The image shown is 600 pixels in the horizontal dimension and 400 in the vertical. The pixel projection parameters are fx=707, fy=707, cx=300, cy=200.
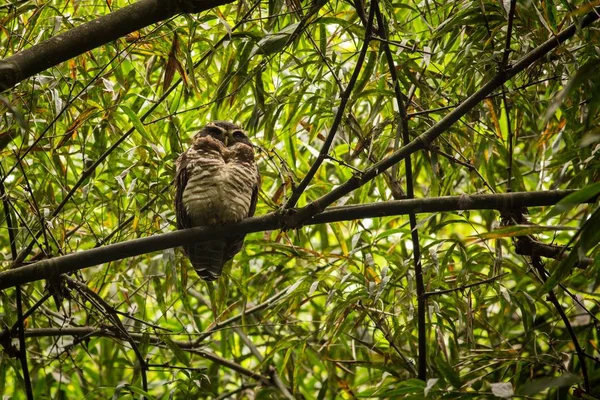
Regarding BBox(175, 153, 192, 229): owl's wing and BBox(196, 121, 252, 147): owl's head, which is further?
BBox(196, 121, 252, 147): owl's head

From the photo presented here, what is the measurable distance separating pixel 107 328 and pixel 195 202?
53cm

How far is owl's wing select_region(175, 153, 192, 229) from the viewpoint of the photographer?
2.52m

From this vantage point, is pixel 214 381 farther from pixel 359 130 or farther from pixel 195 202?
pixel 359 130

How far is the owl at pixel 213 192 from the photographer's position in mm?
2469

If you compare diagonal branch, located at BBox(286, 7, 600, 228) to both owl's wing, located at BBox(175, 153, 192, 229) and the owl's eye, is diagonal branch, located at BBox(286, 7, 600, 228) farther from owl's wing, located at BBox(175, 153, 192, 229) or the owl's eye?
the owl's eye

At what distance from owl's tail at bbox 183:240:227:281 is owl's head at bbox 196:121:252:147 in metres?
0.40

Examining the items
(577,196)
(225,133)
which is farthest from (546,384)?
(225,133)

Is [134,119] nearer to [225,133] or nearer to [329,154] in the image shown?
[225,133]

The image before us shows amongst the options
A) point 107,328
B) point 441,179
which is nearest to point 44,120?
point 107,328

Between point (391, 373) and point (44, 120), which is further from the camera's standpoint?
point (44, 120)

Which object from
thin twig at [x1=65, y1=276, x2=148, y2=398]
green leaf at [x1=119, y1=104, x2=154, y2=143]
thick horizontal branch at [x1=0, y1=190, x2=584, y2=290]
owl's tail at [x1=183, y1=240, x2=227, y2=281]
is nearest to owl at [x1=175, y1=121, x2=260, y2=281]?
owl's tail at [x1=183, y1=240, x2=227, y2=281]

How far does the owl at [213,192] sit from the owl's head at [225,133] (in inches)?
0.5

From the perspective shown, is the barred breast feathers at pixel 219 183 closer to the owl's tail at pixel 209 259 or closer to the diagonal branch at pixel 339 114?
the owl's tail at pixel 209 259

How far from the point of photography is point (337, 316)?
2.40 m
